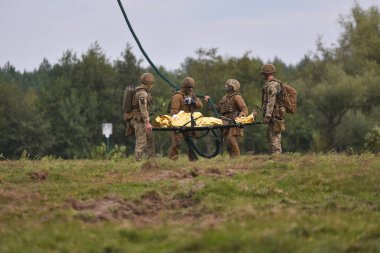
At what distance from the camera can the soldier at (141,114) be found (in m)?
20.3

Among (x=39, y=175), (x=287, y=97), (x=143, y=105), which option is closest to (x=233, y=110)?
(x=287, y=97)

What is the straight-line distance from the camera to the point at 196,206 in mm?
12883

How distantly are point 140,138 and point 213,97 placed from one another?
56.7 m

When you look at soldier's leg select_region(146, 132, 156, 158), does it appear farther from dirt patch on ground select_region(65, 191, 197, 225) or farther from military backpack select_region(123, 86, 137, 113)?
dirt patch on ground select_region(65, 191, 197, 225)

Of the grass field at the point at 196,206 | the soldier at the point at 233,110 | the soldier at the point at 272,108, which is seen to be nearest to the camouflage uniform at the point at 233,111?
the soldier at the point at 233,110

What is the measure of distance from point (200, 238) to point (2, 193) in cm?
534

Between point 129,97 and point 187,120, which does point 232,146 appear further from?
point 129,97

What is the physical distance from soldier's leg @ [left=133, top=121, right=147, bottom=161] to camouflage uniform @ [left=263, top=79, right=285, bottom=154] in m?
3.19

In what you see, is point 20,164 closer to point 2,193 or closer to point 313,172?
point 2,193

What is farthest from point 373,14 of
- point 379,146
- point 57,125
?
point 379,146

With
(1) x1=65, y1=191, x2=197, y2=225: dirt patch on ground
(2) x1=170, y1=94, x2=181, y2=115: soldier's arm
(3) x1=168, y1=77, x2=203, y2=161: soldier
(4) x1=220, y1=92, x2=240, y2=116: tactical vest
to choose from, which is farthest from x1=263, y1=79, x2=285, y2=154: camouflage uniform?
(1) x1=65, y1=191, x2=197, y2=225: dirt patch on ground

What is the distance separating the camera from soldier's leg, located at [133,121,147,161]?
20.8 metres

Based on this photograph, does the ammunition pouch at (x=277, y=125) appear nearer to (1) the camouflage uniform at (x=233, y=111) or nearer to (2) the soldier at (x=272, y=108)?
(2) the soldier at (x=272, y=108)

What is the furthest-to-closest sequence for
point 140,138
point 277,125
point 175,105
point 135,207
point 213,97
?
point 213,97, point 277,125, point 140,138, point 175,105, point 135,207
